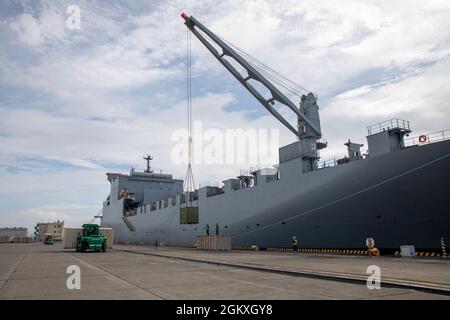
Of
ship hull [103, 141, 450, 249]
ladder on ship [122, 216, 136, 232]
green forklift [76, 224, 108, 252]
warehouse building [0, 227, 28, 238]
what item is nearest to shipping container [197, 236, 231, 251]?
ship hull [103, 141, 450, 249]

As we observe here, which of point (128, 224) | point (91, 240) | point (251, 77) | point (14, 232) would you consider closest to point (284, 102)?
point (251, 77)

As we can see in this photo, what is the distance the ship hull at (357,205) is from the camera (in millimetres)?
15211

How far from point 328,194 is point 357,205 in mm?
1886

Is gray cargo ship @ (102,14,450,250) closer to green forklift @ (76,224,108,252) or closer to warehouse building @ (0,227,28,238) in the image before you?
green forklift @ (76,224,108,252)

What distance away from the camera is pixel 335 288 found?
8.07m

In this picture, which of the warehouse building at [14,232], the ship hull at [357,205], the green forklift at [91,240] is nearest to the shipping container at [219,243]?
the ship hull at [357,205]

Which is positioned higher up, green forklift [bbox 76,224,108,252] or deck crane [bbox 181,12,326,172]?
deck crane [bbox 181,12,326,172]

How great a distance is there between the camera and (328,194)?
19.1m

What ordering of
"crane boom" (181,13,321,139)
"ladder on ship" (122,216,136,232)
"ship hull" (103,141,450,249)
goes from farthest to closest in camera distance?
"ladder on ship" (122,216,136,232)
"crane boom" (181,13,321,139)
"ship hull" (103,141,450,249)

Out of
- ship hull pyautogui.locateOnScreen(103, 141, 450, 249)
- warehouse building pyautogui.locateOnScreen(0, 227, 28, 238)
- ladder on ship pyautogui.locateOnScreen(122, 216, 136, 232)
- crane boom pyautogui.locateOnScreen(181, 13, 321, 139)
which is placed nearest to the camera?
ship hull pyautogui.locateOnScreen(103, 141, 450, 249)

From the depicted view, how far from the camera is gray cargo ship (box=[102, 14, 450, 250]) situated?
50.6 feet

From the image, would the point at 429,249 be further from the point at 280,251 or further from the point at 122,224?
the point at 122,224

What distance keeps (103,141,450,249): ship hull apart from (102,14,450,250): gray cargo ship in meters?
0.04
